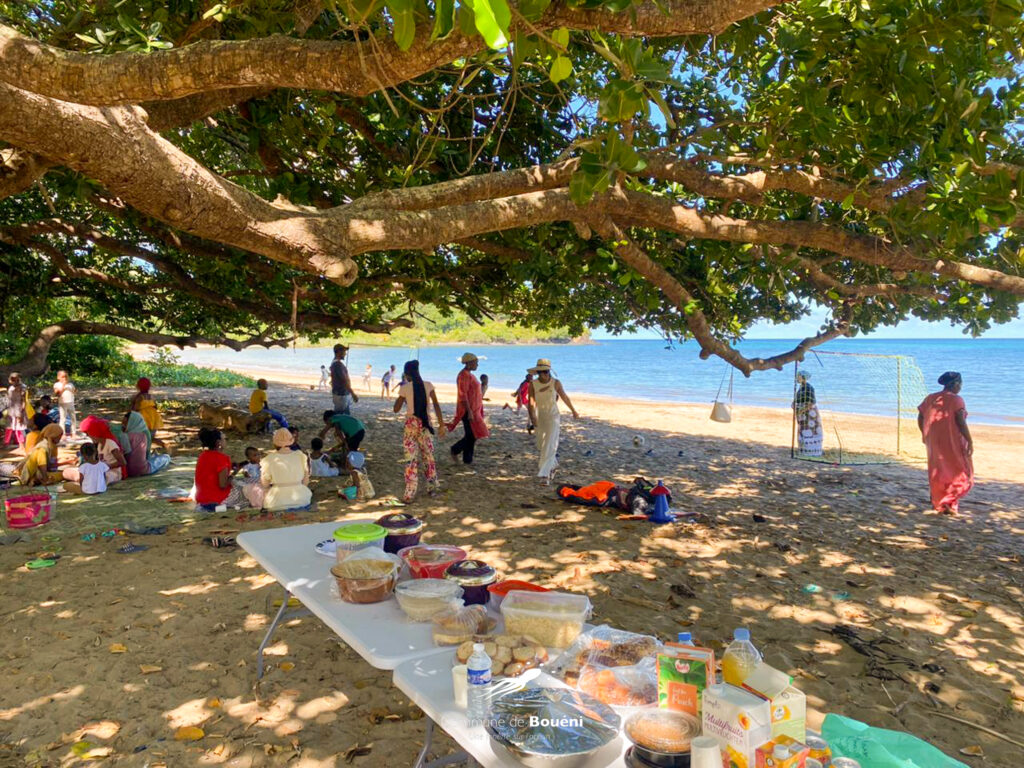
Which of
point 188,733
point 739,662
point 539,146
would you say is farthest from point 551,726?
point 539,146

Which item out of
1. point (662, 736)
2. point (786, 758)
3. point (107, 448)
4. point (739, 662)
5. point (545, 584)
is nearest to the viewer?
point (786, 758)

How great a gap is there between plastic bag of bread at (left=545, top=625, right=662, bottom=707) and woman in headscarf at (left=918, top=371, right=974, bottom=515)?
7.56 m

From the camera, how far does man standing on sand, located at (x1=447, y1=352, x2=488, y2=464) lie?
9.98 metres

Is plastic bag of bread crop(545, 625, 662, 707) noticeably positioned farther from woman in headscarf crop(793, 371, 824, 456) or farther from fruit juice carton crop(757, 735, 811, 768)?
woman in headscarf crop(793, 371, 824, 456)

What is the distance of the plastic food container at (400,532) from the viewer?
3.50 meters

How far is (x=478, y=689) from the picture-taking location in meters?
2.01

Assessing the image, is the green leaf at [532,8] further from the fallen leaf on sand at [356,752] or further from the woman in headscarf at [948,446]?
the woman in headscarf at [948,446]

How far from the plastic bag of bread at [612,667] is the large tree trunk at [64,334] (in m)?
12.6

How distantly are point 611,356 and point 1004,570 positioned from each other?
83.1m

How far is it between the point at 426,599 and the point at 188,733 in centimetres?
166

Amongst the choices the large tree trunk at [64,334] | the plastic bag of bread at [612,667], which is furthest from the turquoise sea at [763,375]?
the large tree trunk at [64,334]

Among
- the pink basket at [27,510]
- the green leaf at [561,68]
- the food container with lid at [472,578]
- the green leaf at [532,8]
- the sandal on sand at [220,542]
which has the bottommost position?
the sandal on sand at [220,542]

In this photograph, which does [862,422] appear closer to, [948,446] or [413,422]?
[948,446]

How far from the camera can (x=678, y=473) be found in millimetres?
10906
